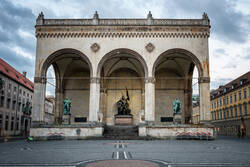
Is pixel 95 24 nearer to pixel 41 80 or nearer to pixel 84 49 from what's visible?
pixel 84 49

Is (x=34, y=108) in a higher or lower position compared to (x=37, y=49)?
lower

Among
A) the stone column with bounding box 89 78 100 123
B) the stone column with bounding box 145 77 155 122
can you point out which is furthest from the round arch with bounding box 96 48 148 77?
the stone column with bounding box 145 77 155 122

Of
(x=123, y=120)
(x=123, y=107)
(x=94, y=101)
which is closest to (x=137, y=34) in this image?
(x=94, y=101)

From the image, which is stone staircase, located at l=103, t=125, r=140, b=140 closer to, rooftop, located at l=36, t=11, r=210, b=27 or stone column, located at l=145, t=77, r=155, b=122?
stone column, located at l=145, t=77, r=155, b=122

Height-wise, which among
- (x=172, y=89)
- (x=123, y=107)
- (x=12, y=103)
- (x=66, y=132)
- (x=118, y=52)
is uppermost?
(x=118, y=52)

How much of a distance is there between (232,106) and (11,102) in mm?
37514

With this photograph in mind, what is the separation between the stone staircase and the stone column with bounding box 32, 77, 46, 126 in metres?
7.41

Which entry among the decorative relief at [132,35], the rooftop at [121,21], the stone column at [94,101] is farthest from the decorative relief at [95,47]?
the stone column at [94,101]

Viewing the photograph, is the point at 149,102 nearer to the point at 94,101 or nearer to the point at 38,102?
the point at 94,101

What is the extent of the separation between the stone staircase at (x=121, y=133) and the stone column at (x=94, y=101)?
228 centimetres

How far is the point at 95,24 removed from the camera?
2864 centimetres

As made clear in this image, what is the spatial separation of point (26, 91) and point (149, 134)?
2993 centimetres

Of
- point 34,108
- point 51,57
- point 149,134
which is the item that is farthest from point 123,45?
point 34,108

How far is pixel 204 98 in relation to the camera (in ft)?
90.7
